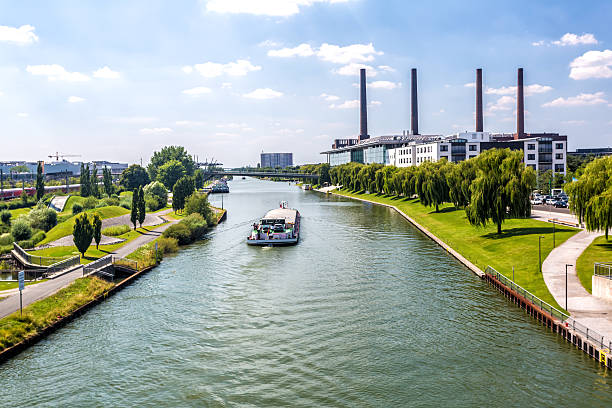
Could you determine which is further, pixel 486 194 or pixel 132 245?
pixel 132 245

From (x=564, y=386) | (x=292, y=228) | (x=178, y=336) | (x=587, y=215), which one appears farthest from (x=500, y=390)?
(x=292, y=228)

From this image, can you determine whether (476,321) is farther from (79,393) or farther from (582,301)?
(79,393)

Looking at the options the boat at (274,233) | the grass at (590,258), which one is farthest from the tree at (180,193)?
the grass at (590,258)

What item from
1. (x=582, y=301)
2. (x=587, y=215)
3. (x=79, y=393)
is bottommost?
(x=79, y=393)

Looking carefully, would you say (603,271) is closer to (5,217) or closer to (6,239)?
(6,239)

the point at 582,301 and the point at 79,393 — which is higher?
the point at 582,301

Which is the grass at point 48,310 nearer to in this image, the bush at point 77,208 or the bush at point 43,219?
the bush at point 43,219

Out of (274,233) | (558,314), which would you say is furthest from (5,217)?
(558,314)
